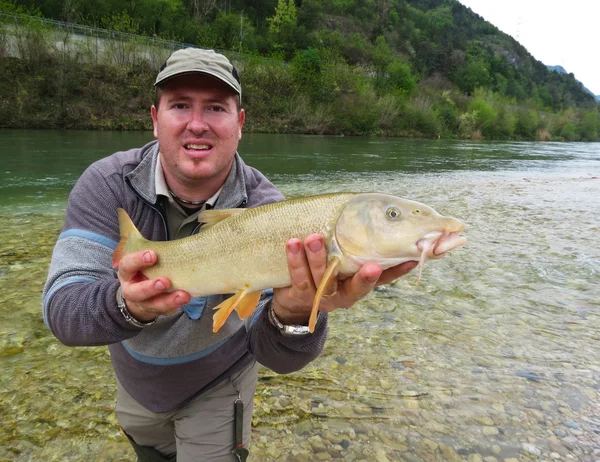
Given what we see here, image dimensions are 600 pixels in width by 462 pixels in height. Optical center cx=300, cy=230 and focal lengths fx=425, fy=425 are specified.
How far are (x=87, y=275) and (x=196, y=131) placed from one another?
3.13 ft

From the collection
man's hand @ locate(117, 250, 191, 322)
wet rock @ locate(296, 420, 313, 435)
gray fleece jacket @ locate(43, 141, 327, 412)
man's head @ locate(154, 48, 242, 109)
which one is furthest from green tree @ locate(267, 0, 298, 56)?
man's hand @ locate(117, 250, 191, 322)

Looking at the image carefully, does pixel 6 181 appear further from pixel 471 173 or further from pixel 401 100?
pixel 401 100

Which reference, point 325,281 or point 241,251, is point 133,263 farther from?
point 325,281

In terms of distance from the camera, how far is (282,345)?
2.23m

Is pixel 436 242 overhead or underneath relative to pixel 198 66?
underneath

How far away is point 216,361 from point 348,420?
3.84 feet

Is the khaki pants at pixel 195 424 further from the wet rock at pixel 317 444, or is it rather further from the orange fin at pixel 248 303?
the orange fin at pixel 248 303

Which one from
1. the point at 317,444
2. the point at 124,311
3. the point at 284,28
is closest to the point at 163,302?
the point at 124,311

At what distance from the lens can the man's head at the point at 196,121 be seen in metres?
2.35

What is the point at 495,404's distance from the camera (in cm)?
318

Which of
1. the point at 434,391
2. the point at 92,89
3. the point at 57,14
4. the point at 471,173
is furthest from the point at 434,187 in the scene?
the point at 57,14

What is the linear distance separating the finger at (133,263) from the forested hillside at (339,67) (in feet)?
101

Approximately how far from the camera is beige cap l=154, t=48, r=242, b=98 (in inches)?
92.8

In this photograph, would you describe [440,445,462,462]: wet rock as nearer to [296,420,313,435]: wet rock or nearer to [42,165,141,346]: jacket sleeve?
[296,420,313,435]: wet rock
